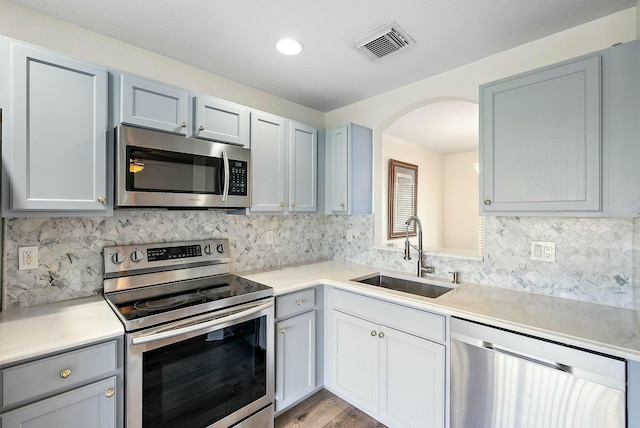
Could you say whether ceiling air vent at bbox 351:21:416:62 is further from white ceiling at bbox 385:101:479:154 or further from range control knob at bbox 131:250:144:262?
range control knob at bbox 131:250:144:262

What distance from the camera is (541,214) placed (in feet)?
5.09

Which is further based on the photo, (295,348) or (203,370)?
(295,348)

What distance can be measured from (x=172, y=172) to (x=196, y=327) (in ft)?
2.87

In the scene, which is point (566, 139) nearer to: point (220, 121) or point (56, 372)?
point (220, 121)

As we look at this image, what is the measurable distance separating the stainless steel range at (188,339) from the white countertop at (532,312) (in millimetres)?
335

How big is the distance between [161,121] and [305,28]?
973 mm

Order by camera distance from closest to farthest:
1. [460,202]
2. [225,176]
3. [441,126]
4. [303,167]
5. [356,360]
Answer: [225,176] → [356,360] → [303,167] → [441,126] → [460,202]

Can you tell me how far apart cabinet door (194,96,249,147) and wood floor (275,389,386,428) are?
1894mm

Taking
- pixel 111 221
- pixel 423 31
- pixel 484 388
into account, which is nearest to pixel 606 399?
pixel 484 388

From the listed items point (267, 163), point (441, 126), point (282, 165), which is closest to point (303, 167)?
point (282, 165)

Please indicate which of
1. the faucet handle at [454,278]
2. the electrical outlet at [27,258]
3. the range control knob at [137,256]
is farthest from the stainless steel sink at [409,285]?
the electrical outlet at [27,258]

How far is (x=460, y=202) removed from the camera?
18.3 feet

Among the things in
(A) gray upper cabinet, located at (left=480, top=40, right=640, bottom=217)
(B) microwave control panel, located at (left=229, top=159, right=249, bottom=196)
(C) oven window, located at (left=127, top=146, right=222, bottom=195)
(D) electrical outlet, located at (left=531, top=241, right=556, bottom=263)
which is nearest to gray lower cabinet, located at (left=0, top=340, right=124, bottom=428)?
(C) oven window, located at (left=127, top=146, right=222, bottom=195)

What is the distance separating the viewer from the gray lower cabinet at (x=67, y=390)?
1.09 meters
